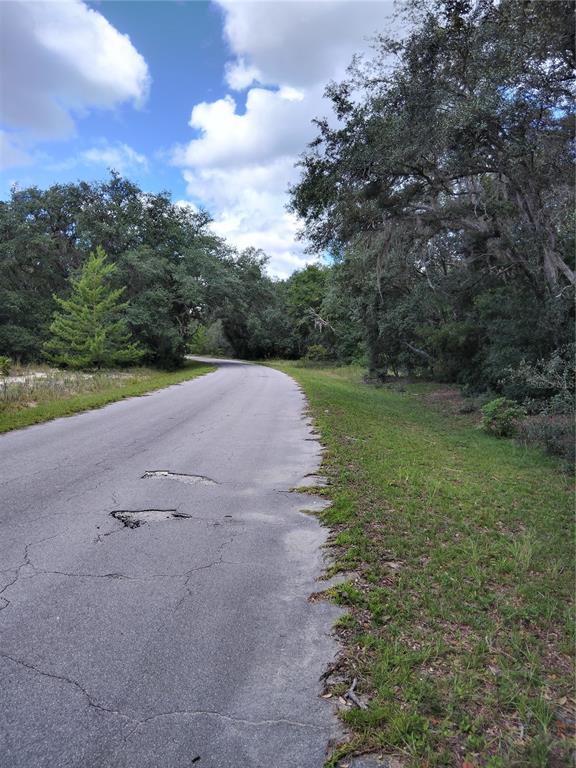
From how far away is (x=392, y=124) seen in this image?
30.7 feet

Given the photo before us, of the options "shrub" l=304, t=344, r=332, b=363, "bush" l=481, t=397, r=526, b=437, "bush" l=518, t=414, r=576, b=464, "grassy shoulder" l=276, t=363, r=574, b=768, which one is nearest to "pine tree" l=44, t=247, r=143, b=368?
"bush" l=481, t=397, r=526, b=437

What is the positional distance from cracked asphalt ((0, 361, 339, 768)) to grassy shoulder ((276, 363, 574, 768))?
0.93 feet

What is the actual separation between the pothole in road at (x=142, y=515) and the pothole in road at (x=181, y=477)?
1.00 m

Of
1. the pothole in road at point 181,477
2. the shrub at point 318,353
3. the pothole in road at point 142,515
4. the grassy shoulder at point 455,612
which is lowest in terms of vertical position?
the pothole in road at point 142,515

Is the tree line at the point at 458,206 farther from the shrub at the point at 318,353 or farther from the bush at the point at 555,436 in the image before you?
the shrub at the point at 318,353

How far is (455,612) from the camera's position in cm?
297

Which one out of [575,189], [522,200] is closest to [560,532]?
[575,189]

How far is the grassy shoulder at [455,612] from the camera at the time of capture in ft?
6.72

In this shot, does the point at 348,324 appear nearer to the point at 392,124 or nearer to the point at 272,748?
the point at 392,124

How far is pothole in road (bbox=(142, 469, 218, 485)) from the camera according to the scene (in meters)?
5.78

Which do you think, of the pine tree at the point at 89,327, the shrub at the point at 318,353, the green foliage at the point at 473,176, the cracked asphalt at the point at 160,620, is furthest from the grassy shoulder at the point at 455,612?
the shrub at the point at 318,353

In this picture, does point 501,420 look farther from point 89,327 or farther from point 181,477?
point 89,327

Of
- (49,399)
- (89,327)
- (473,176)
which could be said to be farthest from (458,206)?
(89,327)

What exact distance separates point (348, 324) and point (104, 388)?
27.7m
